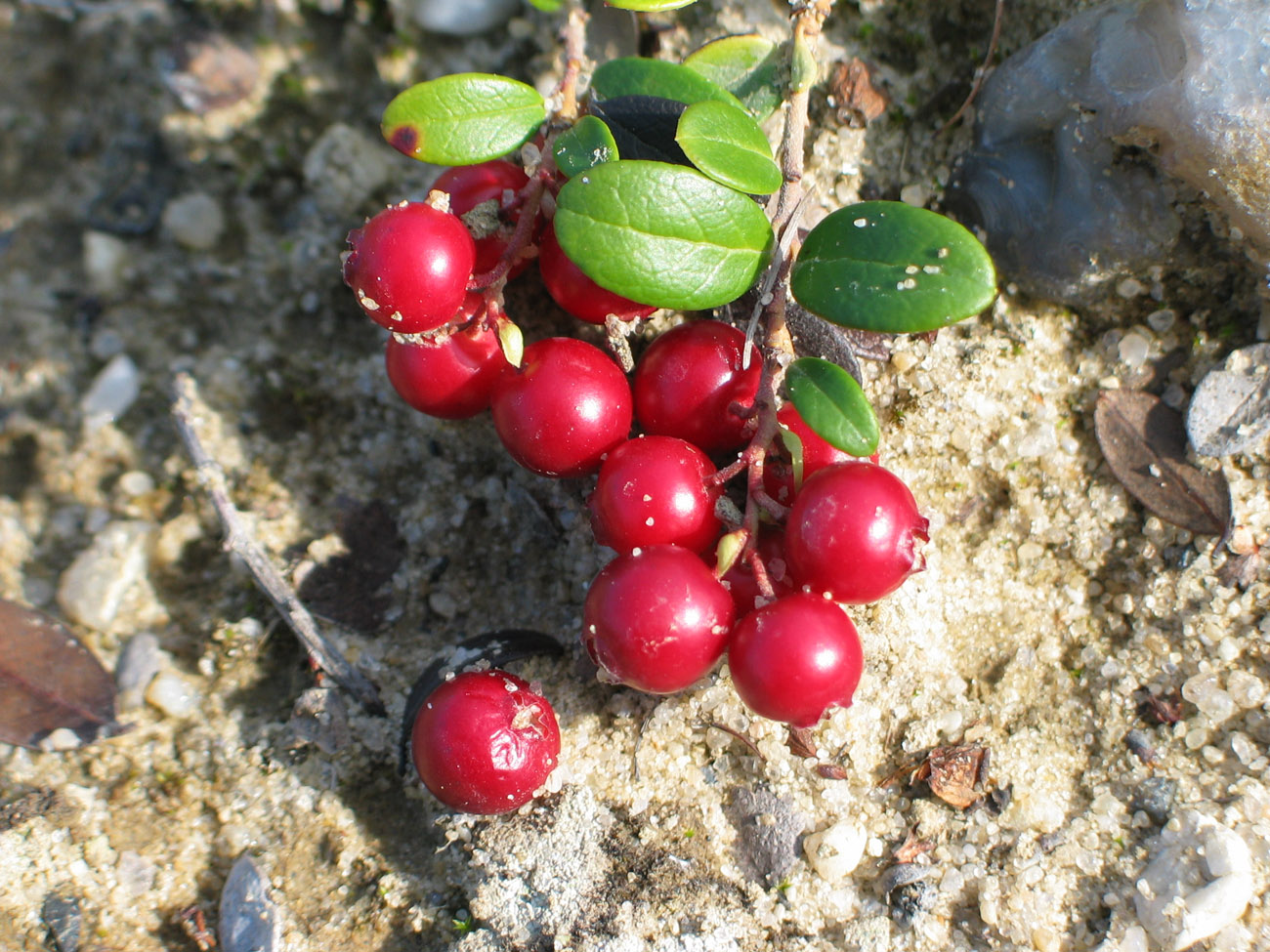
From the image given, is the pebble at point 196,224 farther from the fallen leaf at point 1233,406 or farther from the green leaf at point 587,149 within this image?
the fallen leaf at point 1233,406

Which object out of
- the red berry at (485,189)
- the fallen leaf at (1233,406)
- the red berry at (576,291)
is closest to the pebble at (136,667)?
the red berry at (485,189)

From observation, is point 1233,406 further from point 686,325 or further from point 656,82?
point 656,82

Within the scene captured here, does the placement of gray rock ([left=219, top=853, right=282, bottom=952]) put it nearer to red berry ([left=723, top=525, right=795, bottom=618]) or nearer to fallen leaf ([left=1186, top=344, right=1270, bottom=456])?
red berry ([left=723, top=525, right=795, bottom=618])

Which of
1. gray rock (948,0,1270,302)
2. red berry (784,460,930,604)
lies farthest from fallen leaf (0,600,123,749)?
gray rock (948,0,1270,302)

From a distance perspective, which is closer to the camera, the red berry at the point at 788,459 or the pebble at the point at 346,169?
the red berry at the point at 788,459

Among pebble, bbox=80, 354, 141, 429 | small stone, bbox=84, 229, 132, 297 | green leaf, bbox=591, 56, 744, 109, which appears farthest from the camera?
small stone, bbox=84, 229, 132, 297

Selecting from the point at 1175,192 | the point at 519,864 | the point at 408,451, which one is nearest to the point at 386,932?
the point at 519,864

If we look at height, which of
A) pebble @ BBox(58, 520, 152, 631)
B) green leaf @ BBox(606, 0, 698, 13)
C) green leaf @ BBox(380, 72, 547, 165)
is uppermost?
green leaf @ BBox(606, 0, 698, 13)

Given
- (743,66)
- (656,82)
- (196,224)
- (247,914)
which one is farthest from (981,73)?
(247,914)
